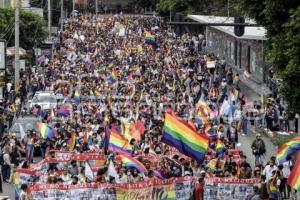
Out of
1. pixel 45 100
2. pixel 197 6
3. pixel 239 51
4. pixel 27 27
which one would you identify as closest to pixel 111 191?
pixel 45 100

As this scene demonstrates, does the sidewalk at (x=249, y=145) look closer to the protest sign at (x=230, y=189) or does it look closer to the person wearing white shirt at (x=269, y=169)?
the person wearing white shirt at (x=269, y=169)

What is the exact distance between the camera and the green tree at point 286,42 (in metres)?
21.3

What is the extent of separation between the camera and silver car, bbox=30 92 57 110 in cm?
3757

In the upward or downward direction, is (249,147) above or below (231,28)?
below

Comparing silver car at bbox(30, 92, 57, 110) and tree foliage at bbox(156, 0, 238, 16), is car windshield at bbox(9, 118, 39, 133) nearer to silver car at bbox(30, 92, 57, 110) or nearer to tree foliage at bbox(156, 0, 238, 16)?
silver car at bbox(30, 92, 57, 110)

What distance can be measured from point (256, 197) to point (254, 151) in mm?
6913

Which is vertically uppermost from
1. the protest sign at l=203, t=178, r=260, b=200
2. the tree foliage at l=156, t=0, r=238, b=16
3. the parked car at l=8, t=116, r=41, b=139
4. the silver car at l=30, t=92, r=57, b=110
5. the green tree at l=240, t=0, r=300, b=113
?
the green tree at l=240, t=0, r=300, b=113

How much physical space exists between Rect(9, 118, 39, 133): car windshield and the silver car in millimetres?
3988

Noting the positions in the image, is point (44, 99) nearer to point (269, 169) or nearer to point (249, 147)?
point (249, 147)

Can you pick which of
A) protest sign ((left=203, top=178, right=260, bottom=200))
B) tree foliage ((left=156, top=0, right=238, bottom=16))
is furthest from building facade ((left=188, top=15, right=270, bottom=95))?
protest sign ((left=203, top=178, right=260, bottom=200))

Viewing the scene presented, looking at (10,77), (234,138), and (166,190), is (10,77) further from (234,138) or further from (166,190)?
(166,190)

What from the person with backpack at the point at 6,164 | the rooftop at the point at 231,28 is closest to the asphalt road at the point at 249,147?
the person with backpack at the point at 6,164

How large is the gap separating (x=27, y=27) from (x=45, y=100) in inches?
943

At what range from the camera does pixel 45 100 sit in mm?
38562
